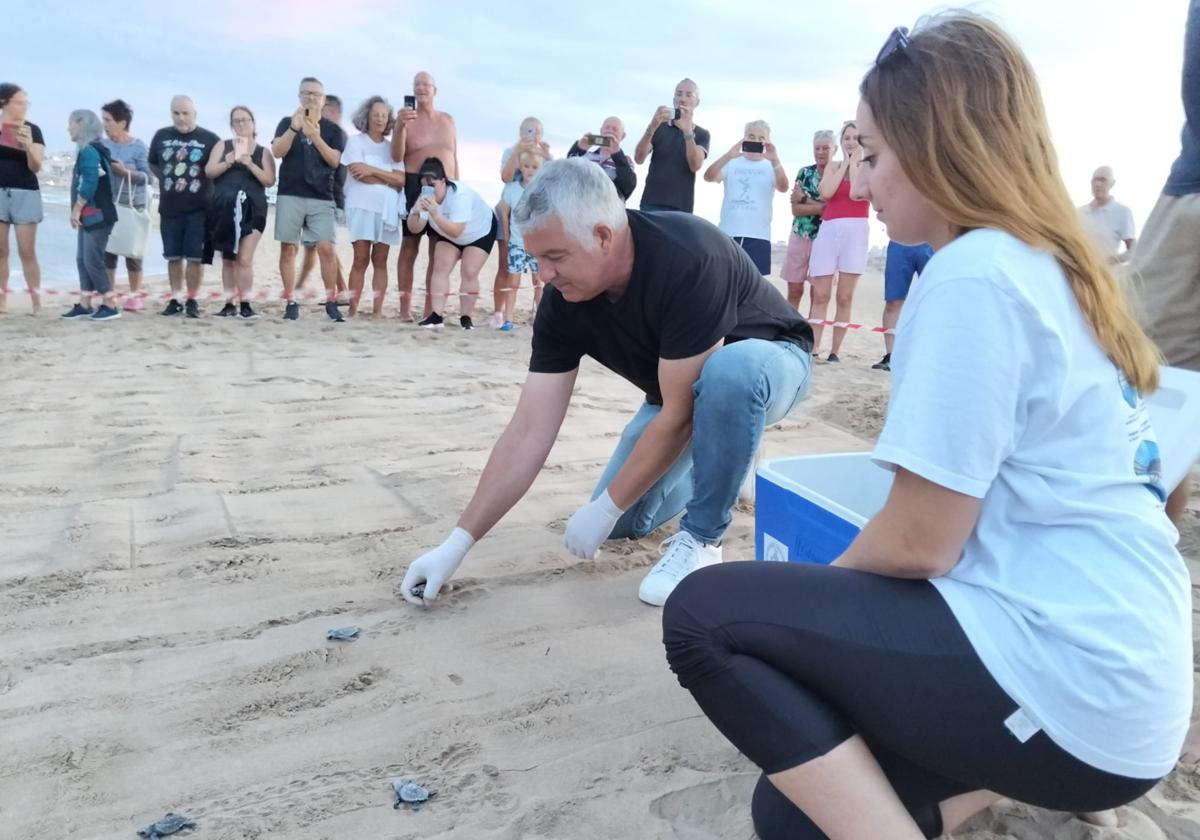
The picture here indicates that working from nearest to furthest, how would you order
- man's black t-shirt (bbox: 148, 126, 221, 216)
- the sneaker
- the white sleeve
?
the white sleeve, the sneaker, man's black t-shirt (bbox: 148, 126, 221, 216)

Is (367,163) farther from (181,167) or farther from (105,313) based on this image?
(105,313)

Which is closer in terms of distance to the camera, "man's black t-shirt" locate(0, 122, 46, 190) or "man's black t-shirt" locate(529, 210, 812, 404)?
"man's black t-shirt" locate(529, 210, 812, 404)

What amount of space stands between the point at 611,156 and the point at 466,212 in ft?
4.16

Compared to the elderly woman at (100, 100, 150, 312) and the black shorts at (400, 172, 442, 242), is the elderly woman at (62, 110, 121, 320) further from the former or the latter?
the black shorts at (400, 172, 442, 242)

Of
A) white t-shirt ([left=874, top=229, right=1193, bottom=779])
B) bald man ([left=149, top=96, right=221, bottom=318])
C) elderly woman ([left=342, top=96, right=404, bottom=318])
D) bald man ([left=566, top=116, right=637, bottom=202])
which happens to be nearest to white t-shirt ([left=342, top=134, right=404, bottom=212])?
elderly woman ([left=342, top=96, right=404, bottom=318])

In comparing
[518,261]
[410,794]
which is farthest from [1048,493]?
[518,261]

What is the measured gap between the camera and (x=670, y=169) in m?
6.16

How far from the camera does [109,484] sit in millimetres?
2922

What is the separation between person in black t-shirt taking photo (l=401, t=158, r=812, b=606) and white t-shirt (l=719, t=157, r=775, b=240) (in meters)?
3.94

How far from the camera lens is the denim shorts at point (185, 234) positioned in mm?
6465

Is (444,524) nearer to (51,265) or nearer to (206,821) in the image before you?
(206,821)

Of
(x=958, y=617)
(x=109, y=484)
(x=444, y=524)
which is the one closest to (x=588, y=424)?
(x=444, y=524)

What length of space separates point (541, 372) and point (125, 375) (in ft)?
9.57

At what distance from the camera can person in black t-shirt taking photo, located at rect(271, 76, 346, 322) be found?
636cm
